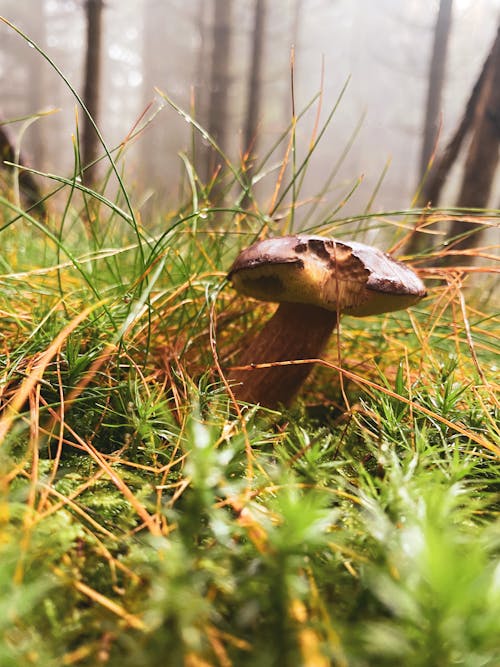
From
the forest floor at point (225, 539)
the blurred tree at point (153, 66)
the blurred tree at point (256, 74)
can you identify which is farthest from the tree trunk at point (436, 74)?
the blurred tree at point (153, 66)

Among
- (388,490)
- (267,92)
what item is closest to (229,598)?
Answer: (388,490)

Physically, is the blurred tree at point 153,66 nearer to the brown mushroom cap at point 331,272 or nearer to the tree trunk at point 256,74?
the tree trunk at point 256,74

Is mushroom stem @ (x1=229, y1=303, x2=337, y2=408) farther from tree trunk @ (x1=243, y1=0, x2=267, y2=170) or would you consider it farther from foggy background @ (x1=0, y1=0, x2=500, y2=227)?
foggy background @ (x1=0, y1=0, x2=500, y2=227)

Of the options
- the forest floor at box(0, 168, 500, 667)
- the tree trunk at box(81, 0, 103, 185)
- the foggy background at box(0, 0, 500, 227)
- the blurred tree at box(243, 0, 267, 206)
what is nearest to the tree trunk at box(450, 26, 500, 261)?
the forest floor at box(0, 168, 500, 667)

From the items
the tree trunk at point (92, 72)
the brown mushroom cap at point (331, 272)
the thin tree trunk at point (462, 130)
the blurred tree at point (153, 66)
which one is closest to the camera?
the brown mushroom cap at point (331, 272)

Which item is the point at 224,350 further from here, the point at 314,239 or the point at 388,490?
the point at 388,490

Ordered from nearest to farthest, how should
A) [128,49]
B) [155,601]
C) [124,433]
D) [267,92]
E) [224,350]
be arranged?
[155,601] < [124,433] < [224,350] < [267,92] < [128,49]
